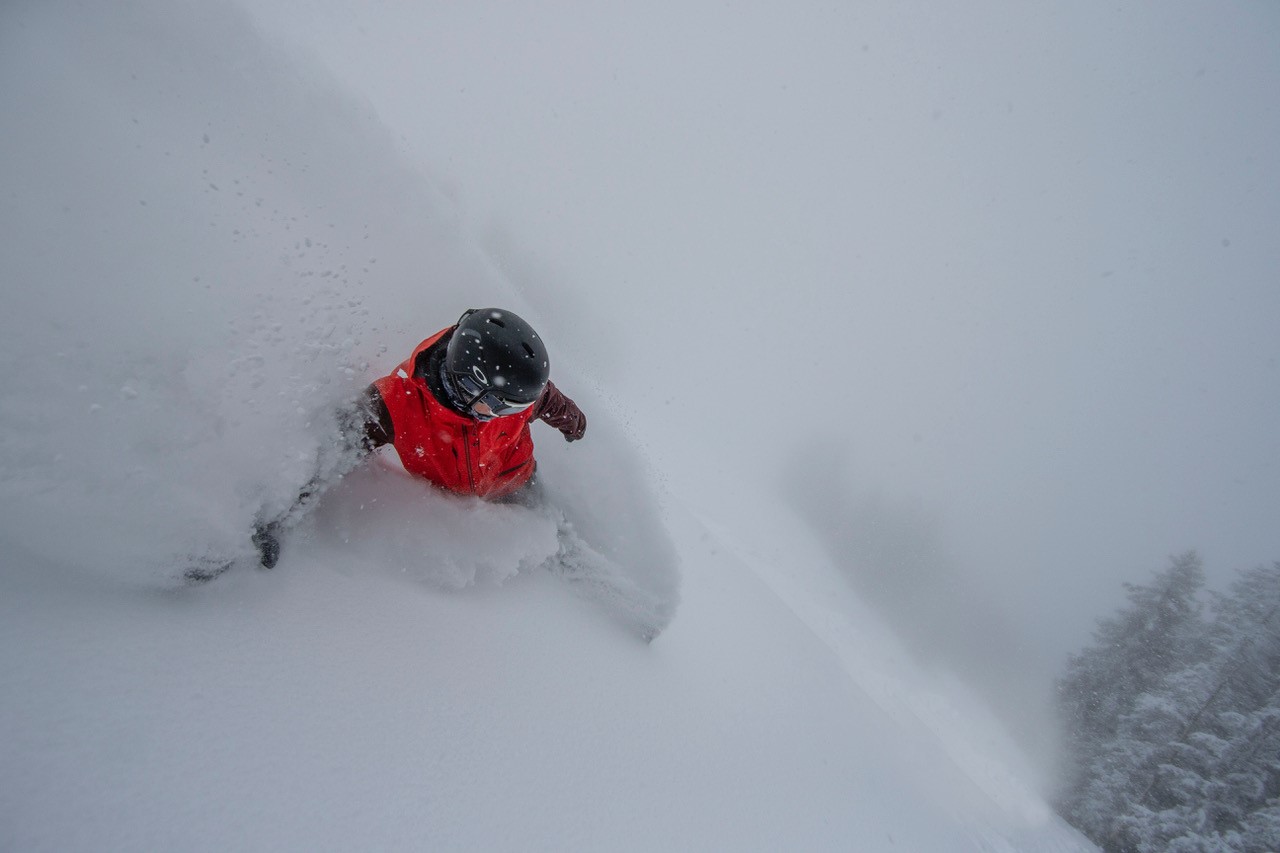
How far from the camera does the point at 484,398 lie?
2.74 m

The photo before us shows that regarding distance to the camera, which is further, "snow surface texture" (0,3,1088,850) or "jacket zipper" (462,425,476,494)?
"jacket zipper" (462,425,476,494)

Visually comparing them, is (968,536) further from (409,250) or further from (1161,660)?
(409,250)

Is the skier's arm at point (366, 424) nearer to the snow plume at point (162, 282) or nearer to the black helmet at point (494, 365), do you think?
the snow plume at point (162, 282)

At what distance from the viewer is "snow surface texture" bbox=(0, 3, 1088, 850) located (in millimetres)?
1705

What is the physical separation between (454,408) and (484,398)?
27cm

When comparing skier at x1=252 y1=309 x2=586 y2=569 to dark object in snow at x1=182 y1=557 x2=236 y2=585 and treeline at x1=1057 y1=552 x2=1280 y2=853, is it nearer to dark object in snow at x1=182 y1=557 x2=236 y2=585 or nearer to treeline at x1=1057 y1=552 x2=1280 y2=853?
dark object in snow at x1=182 y1=557 x2=236 y2=585

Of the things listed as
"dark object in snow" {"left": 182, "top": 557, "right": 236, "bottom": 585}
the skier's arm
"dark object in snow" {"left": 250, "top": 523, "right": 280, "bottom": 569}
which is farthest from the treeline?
"dark object in snow" {"left": 182, "top": 557, "right": 236, "bottom": 585}

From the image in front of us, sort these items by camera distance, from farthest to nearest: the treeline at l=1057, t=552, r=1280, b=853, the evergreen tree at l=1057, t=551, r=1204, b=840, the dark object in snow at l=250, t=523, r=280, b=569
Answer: the evergreen tree at l=1057, t=551, r=1204, b=840 < the treeline at l=1057, t=552, r=1280, b=853 < the dark object in snow at l=250, t=523, r=280, b=569

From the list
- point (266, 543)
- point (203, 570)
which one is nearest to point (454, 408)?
point (266, 543)

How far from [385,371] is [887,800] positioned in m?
5.79

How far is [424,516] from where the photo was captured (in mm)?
3188

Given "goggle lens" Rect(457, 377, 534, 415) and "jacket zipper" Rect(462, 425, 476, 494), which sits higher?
"goggle lens" Rect(457, 377, 534, 415)

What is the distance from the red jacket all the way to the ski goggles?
211 millimetres

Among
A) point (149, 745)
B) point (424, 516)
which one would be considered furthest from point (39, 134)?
point (149, 745)
